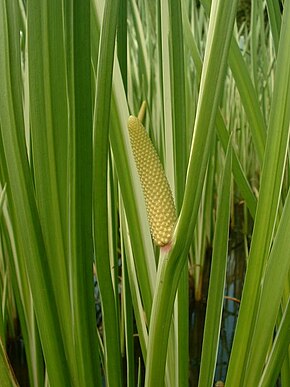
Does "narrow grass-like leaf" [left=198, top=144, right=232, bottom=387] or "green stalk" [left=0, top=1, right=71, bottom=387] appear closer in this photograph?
"green stalk" [left=0, top=1, right=71, bottom=387]

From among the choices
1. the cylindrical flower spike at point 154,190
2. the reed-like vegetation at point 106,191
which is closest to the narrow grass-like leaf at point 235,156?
the reed-like vegetation at point 106,191

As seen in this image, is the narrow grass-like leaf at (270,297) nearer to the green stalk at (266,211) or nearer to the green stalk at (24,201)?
the green stalk at (266,211)

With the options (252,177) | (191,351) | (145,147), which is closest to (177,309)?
(145,147)

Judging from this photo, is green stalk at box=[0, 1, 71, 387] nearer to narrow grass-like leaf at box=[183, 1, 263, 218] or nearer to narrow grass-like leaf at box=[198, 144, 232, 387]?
narrow grass-like leaf at box=[198, 144, 232, 387]

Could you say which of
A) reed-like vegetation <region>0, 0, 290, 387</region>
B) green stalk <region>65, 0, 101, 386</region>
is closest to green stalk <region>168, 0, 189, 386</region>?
reed-like vegetation <region>0, 0, 290, 387</region>

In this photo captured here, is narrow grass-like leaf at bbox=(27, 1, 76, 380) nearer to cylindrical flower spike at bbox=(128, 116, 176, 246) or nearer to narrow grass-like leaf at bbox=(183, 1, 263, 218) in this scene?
cylindrical flower spike at bbox=(128, 116, 176, 246)

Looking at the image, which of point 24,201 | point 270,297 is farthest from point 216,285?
point 24,201

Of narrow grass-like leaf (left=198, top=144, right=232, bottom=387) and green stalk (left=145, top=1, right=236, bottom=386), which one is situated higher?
green stalk (left=145, top=1, right=236, bottom=386)
